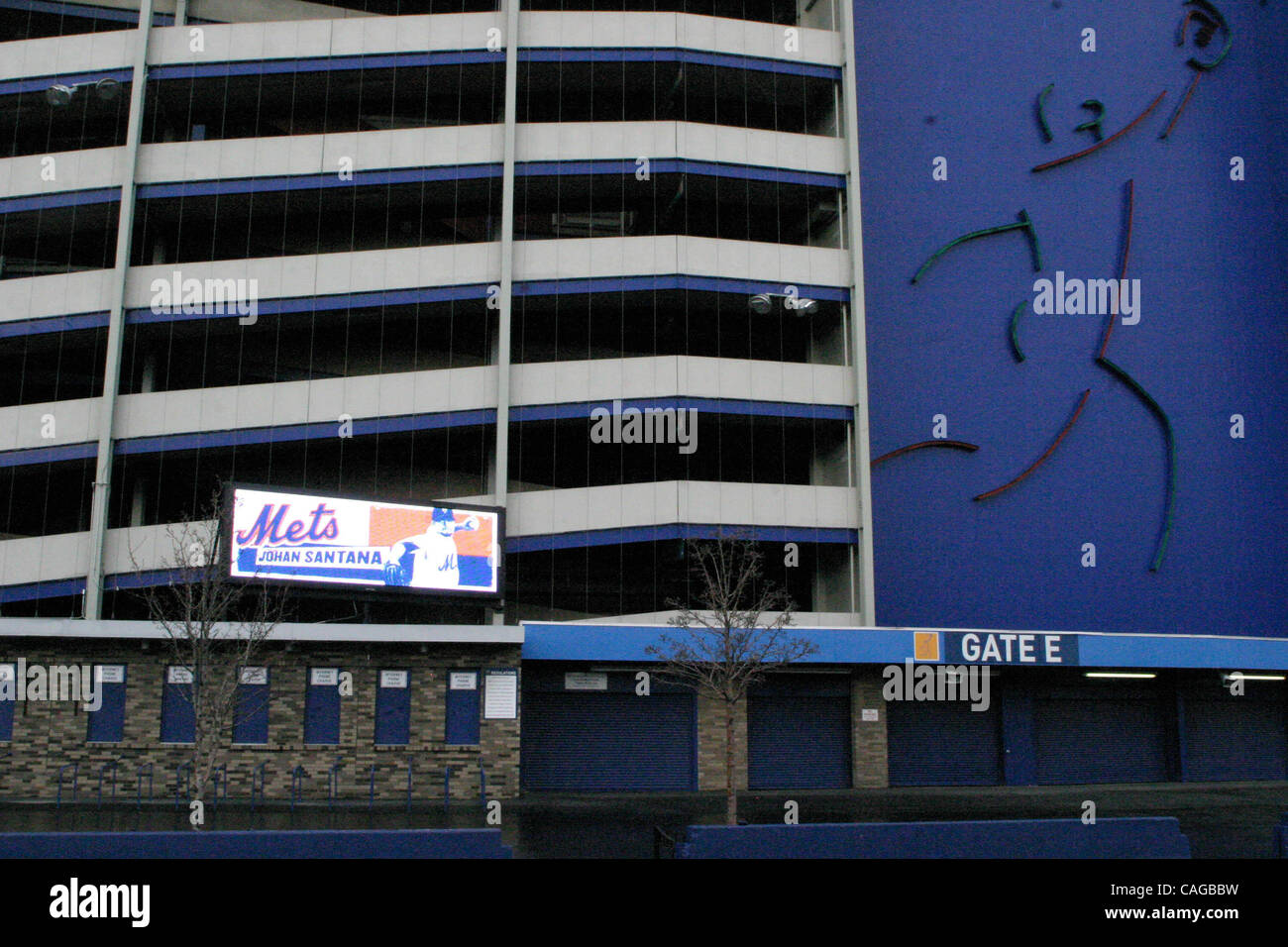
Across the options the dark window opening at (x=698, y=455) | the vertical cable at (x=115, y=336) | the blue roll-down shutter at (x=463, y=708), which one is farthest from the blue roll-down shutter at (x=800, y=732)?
the vertical cable at (x=115, y=336)

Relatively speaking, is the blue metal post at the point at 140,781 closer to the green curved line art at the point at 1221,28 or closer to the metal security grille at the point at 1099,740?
the metal security grille at the point at 1099,740

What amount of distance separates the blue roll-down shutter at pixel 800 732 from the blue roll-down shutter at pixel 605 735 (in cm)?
167

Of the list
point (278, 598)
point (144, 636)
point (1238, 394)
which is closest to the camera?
point (144, 636)

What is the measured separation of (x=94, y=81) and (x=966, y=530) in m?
25.6

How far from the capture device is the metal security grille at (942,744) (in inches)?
1131

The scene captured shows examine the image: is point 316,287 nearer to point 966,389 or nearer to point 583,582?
point 583,582

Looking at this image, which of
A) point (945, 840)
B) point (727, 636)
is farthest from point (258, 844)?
point (727, 636)

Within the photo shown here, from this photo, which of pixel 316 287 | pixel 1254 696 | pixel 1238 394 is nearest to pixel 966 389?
pixel 1238 394

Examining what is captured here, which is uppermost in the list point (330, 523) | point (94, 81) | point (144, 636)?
point (94, 81)

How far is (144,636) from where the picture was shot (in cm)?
2378

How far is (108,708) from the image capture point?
24.1 m

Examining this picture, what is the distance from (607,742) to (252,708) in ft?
26.7

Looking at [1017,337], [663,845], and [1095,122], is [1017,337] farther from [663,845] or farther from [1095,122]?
[663,845]
